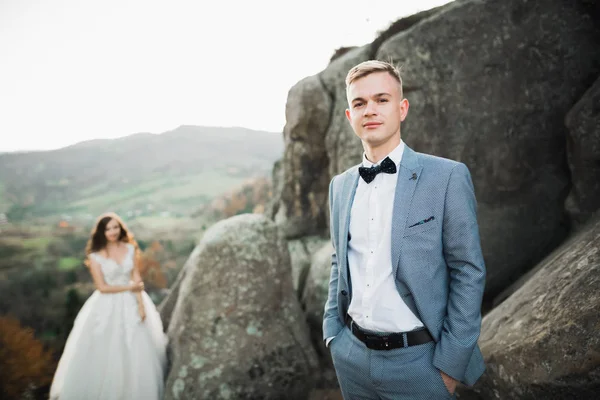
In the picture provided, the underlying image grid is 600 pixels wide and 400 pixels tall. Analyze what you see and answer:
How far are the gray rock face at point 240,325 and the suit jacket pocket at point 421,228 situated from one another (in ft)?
11.2

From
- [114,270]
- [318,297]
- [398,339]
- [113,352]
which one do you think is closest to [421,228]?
[398,339]

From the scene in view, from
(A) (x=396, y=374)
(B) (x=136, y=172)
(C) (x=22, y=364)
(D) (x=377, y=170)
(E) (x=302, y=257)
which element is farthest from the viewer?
(B) (x=136, y=172)

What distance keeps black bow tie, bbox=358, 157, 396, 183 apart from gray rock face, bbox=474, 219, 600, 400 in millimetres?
1628

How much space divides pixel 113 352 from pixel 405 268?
4.54 meters

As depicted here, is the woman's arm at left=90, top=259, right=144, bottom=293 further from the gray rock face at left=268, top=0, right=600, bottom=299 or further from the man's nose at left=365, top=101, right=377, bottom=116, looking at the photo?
the gray rock face at left=268, top=0, right=600, bottom=299

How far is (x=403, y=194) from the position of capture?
2.04 metres

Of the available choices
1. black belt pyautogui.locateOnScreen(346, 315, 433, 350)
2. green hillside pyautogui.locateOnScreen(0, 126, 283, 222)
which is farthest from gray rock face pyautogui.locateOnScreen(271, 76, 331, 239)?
green hillside pyautogui.locateOnScreen(0, 126, 283, 222)

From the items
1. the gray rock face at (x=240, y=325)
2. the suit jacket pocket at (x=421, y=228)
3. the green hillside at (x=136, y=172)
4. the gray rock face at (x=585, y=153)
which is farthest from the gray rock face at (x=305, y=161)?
the green hillside at (x=136, y=172)

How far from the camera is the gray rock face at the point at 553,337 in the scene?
2.14 meters

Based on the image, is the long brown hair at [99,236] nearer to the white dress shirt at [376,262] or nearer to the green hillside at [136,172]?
the white dress shirt at [376,262]

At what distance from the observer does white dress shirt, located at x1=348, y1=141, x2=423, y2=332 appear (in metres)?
2.01

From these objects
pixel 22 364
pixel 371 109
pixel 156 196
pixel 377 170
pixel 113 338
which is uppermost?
pixel 371 109

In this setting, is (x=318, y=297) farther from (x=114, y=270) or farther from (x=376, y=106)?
(x=376, y=106)

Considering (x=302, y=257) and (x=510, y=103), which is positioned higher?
(x=510, y=103)
